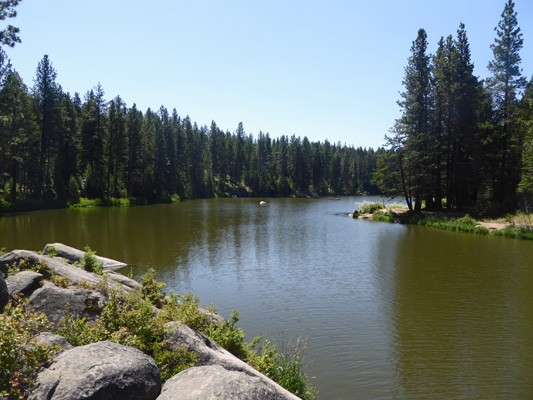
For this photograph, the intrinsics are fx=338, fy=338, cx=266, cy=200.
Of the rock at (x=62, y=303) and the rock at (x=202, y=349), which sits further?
the rock at (x=62, y=303)

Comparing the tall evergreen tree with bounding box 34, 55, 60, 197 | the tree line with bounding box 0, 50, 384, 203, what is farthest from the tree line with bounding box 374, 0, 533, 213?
the tall evergreen tree with bounding box 34, 55, 60, 197

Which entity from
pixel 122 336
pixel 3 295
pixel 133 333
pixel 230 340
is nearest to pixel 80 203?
pixel 3 295

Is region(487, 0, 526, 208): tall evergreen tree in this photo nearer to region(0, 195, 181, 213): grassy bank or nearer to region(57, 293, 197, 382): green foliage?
region(57, 293, 197, 382): green foliage

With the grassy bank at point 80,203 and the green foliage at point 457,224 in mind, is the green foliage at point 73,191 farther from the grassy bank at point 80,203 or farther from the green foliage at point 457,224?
the green foliage at point 457,224

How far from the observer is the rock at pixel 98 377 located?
4.28m

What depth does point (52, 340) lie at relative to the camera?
17.6ft

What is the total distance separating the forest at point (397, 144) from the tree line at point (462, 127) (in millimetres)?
123

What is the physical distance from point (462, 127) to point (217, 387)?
1688 inches

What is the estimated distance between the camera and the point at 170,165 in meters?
86.1

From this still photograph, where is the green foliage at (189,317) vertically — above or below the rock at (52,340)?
below

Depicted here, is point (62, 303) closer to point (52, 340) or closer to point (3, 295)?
point (3, 295)

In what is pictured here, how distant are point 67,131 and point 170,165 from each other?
2640 centimetres

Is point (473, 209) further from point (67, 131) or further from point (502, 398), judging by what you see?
point (67, 131)

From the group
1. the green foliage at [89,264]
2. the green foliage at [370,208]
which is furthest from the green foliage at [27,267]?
the green foliage at [370,208]
